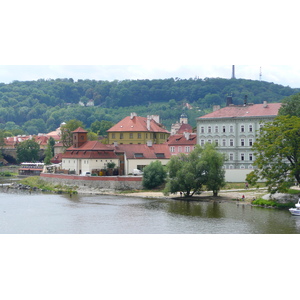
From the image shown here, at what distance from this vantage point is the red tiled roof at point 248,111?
61.8m

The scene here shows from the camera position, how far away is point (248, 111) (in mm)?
63938

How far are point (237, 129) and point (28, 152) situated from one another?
56.6m

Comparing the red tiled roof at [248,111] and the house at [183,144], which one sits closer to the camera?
the red tiled roof at [248,111]

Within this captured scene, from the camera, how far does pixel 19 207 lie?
47594 mm

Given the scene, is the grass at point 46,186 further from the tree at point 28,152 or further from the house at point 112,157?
the tree at point 28,152

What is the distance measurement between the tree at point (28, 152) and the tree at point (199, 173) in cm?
6321

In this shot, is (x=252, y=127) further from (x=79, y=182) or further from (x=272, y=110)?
(x=79, y=182)

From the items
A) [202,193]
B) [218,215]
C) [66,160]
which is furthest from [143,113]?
[218,215]

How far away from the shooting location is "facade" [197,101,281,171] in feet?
205

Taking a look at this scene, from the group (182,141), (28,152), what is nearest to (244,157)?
(182,141)

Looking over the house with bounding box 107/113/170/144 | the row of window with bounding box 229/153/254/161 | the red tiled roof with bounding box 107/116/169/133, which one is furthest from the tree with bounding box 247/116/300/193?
the red tiled roof with bounding box 107/116/169/133

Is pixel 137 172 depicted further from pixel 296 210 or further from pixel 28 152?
pixel 28 152

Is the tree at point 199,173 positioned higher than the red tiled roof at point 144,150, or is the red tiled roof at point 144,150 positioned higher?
the red tiled roof at point 144,150

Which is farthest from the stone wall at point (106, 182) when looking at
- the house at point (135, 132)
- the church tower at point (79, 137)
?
the house at point (135, 132)
